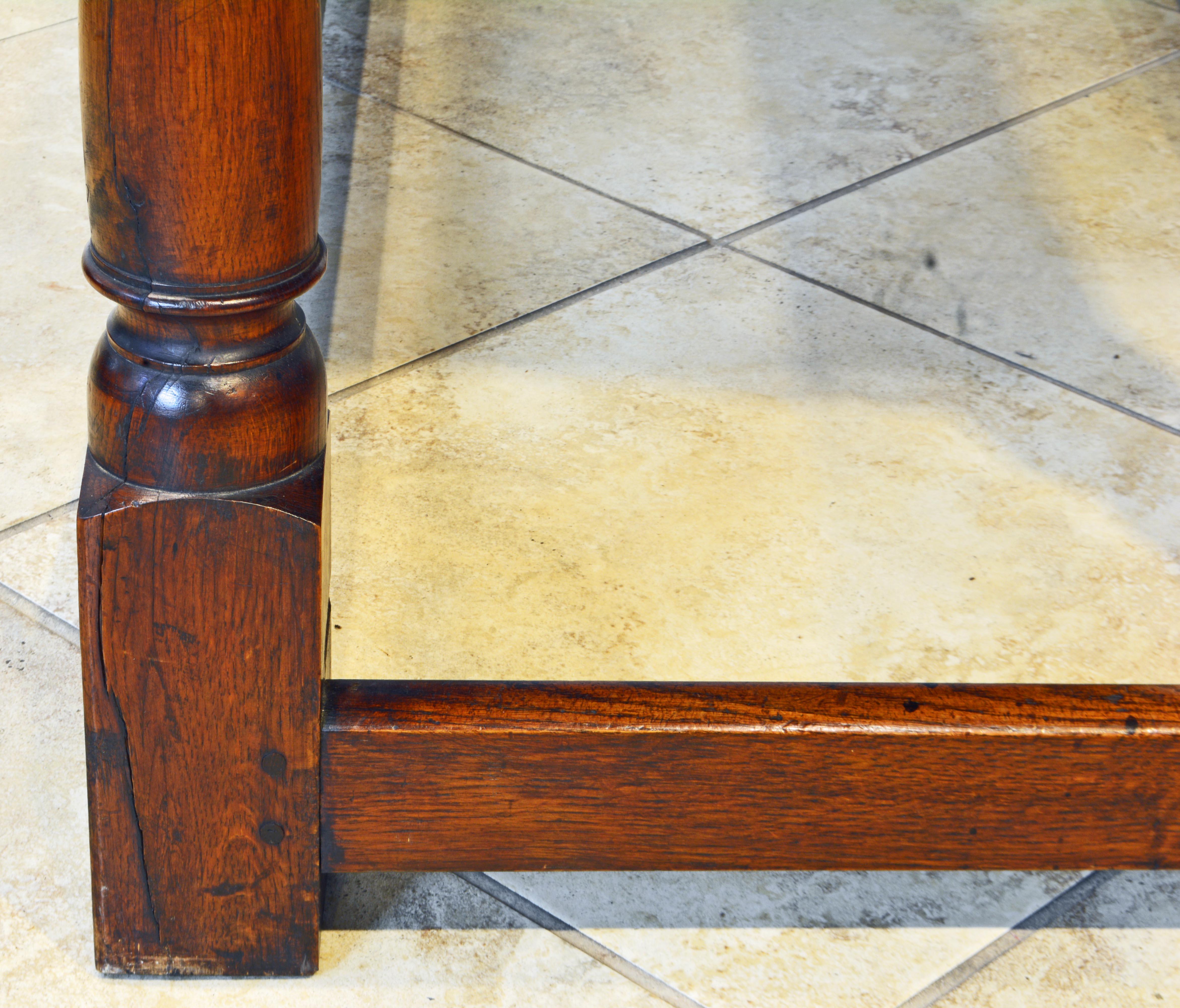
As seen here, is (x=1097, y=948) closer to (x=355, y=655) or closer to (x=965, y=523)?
(x=965, y=523)

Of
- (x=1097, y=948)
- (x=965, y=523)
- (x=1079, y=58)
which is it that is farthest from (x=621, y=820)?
(x=1079, y=58)

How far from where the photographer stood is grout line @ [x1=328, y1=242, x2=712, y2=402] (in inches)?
60.1

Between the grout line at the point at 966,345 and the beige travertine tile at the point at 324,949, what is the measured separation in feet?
3.10

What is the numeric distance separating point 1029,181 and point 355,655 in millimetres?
1338

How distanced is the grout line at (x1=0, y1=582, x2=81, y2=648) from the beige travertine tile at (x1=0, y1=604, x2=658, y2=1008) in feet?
0.49

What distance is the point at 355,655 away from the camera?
1171mm

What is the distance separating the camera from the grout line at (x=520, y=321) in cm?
153

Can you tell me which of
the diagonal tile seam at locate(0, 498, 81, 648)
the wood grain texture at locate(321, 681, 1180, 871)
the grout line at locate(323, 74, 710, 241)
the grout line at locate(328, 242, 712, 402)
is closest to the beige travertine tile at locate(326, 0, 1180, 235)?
the grout line at locate(323, 74, 710, 241)

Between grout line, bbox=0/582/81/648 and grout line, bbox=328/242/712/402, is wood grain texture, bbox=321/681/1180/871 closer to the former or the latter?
grout line, bbox=0/582/81/648

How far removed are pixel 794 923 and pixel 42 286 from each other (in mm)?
1202

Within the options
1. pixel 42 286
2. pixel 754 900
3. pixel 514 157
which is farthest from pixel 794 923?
pixel 514 157

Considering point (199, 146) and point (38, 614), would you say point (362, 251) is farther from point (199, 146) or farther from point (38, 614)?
point (199, 146)

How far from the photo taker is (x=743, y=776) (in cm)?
86

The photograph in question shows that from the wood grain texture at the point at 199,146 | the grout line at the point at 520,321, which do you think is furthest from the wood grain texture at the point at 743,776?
the grout line at the point at 520,321
